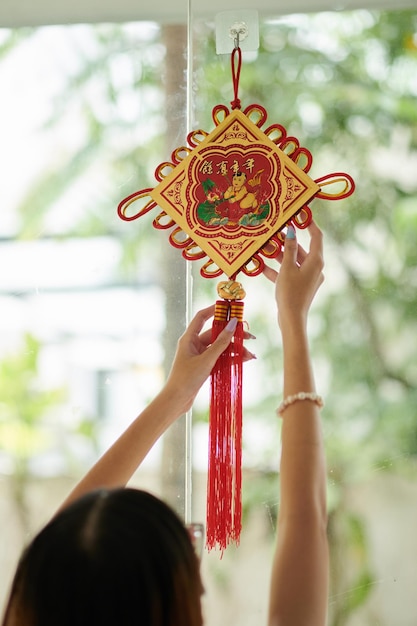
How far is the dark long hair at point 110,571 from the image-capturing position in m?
0.63

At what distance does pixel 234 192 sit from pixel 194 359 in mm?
277

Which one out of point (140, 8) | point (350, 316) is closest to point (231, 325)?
point (350, 316)

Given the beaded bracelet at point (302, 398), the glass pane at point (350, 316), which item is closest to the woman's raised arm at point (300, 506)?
the beaded bracelet at point (302, 398)

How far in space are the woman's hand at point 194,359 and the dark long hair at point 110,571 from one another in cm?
46

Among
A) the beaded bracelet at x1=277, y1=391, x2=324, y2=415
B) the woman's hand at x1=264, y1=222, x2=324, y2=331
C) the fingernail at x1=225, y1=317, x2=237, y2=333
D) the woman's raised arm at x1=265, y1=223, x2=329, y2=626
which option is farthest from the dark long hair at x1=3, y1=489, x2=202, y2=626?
the fingernail at x1=225, y1=317, x2=237, y2=333

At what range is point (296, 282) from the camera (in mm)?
1055

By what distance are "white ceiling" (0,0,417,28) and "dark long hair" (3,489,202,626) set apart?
4.07 feet

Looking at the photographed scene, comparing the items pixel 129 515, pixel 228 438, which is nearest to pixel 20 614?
pixel 129 515

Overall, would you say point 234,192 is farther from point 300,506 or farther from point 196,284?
point 300,506

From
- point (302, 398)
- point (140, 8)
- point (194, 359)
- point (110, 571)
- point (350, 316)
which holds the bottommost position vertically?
point (110, 571)

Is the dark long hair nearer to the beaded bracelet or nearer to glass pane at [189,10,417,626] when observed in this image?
Result: the beaded bracelet

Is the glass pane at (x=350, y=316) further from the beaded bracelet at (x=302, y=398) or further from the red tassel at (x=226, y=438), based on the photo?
the beaded bracelet at (x=302, y=398)

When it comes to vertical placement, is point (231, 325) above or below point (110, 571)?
above

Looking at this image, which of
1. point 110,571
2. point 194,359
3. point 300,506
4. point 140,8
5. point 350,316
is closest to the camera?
point 110,571
